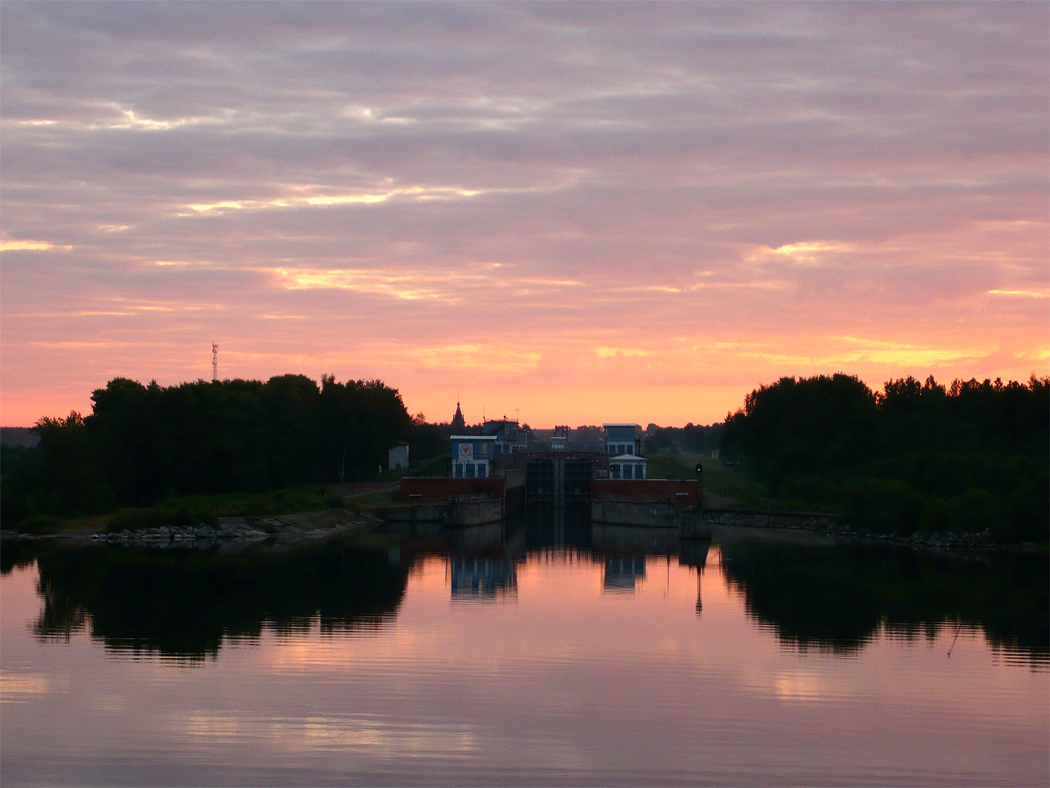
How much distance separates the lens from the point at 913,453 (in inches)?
3548

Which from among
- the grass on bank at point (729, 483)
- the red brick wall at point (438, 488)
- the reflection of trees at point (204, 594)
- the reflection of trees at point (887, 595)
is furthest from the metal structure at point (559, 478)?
the reflection of trees at point (204, 594)

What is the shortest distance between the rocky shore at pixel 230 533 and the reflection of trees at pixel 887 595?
3053 centimetres

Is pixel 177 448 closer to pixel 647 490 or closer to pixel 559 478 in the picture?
pixel 647 490

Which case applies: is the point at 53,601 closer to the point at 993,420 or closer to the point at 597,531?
the point at 597,531

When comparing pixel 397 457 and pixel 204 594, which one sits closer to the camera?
pixel 204 594

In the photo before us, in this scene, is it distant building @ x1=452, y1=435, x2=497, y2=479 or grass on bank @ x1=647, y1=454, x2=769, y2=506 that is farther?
grass on bank @ x1=647, y1=454, x2=769, y2=506

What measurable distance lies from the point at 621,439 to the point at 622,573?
198 feet

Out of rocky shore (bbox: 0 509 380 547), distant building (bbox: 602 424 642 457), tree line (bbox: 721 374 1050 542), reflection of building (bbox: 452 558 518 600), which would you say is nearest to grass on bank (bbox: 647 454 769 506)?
tree line (bbox: 721 374 1050 542)

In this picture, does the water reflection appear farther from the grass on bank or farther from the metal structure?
the metal structure

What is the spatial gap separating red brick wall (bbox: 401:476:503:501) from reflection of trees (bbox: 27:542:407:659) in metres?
32.1

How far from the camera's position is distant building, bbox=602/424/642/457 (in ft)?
390

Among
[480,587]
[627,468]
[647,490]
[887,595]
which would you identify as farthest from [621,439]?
[887,595]

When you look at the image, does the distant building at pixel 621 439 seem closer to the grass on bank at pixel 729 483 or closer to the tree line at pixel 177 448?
the grass on bank at pixel 729 483

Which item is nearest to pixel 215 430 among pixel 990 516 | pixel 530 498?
pixel 530 498
